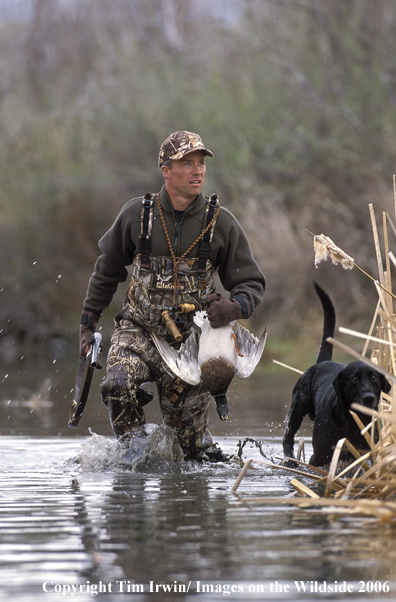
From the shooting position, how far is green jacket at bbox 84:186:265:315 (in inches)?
238

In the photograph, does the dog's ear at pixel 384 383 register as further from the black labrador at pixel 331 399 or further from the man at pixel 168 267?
the man at pixel 168 267

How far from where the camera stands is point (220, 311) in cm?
562

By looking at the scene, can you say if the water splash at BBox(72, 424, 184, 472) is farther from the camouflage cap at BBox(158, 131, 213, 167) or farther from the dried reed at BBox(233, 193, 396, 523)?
the camouflage cap at BBox(158, 131, 213, 167)

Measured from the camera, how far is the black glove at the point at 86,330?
6.15m

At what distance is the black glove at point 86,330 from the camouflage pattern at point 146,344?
158 mm

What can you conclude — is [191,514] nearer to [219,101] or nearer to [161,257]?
[161,257]

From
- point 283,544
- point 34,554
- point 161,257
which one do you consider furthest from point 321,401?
point 34,554

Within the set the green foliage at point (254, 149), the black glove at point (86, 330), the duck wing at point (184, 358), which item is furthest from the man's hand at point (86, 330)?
the green foliage at point (254, 149)

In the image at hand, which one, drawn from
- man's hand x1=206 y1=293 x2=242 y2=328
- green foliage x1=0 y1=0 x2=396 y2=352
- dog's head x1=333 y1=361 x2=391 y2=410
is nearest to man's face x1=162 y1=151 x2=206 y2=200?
man's hand x1=206 y1=293 x2=242 y2=328

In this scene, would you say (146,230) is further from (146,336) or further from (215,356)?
(215,356)

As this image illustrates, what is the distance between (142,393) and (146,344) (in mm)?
314

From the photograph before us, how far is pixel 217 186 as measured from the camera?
17.6 metres

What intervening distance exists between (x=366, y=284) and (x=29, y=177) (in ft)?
23.7

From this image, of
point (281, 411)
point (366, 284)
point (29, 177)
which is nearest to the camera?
point (281, 411)
